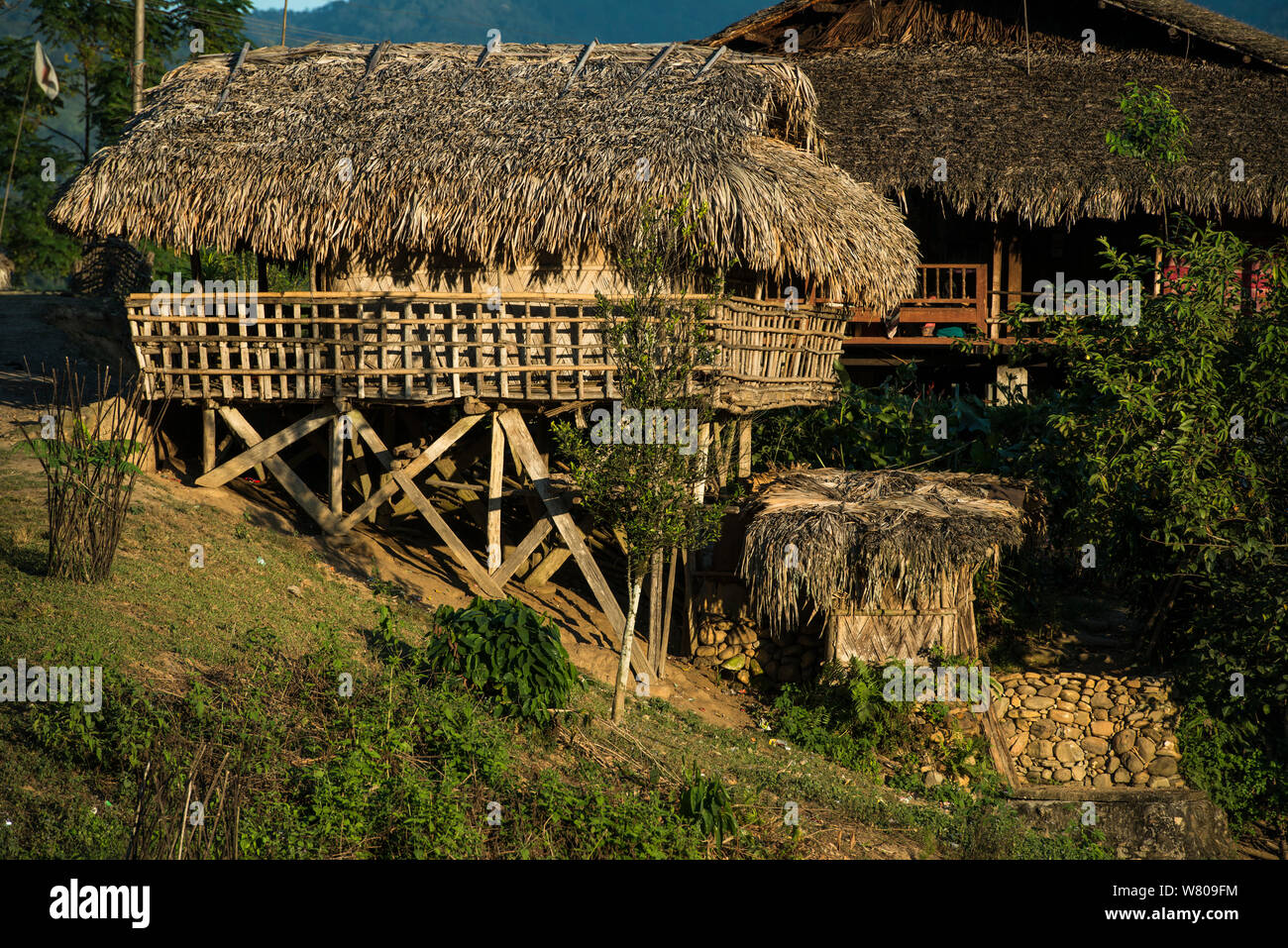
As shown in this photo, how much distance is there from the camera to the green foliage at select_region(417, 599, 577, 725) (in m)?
9.77

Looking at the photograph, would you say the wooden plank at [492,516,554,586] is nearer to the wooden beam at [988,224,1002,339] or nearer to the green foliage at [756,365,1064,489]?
the green foliage at [756,365,1064,489]

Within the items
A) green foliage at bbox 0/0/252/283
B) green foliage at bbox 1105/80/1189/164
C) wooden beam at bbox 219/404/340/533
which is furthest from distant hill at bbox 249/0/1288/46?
wooden beam at bbox 219/404/340/533

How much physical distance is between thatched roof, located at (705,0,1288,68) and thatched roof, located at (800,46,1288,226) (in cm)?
40

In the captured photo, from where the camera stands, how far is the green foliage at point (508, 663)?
977 cm

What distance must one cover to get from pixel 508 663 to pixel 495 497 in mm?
3115

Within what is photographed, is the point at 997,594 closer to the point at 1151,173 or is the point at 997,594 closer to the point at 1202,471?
the point at 1202,471

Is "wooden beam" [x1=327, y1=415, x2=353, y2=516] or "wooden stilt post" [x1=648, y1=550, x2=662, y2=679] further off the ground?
"wooden beam" [x1=327, y1=415, x2=353, y2=516]

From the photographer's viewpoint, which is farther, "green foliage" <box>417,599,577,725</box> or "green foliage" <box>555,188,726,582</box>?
"green foliage" <box>555,188,726,582</box>

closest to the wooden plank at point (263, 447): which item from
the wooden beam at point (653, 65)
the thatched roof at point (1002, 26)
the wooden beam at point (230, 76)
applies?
the wooden beam at point (230, 76)

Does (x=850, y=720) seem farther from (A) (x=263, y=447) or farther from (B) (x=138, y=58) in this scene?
(B) (x=138, y=58)

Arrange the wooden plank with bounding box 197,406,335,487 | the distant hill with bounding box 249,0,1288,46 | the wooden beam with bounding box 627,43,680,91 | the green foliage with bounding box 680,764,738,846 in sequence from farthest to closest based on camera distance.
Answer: the distant hill with bounding box 249,0,1288,46
the wooden beam with bounding box 627,43,680,91
the wooden plank with bounding box 197,406,335,487
the green foliage with bounding box 680,764,738,846

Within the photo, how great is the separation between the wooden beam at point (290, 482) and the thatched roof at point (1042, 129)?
9.32 meters

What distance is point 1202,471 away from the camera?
11766 millimetres

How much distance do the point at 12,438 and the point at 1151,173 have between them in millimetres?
14971
